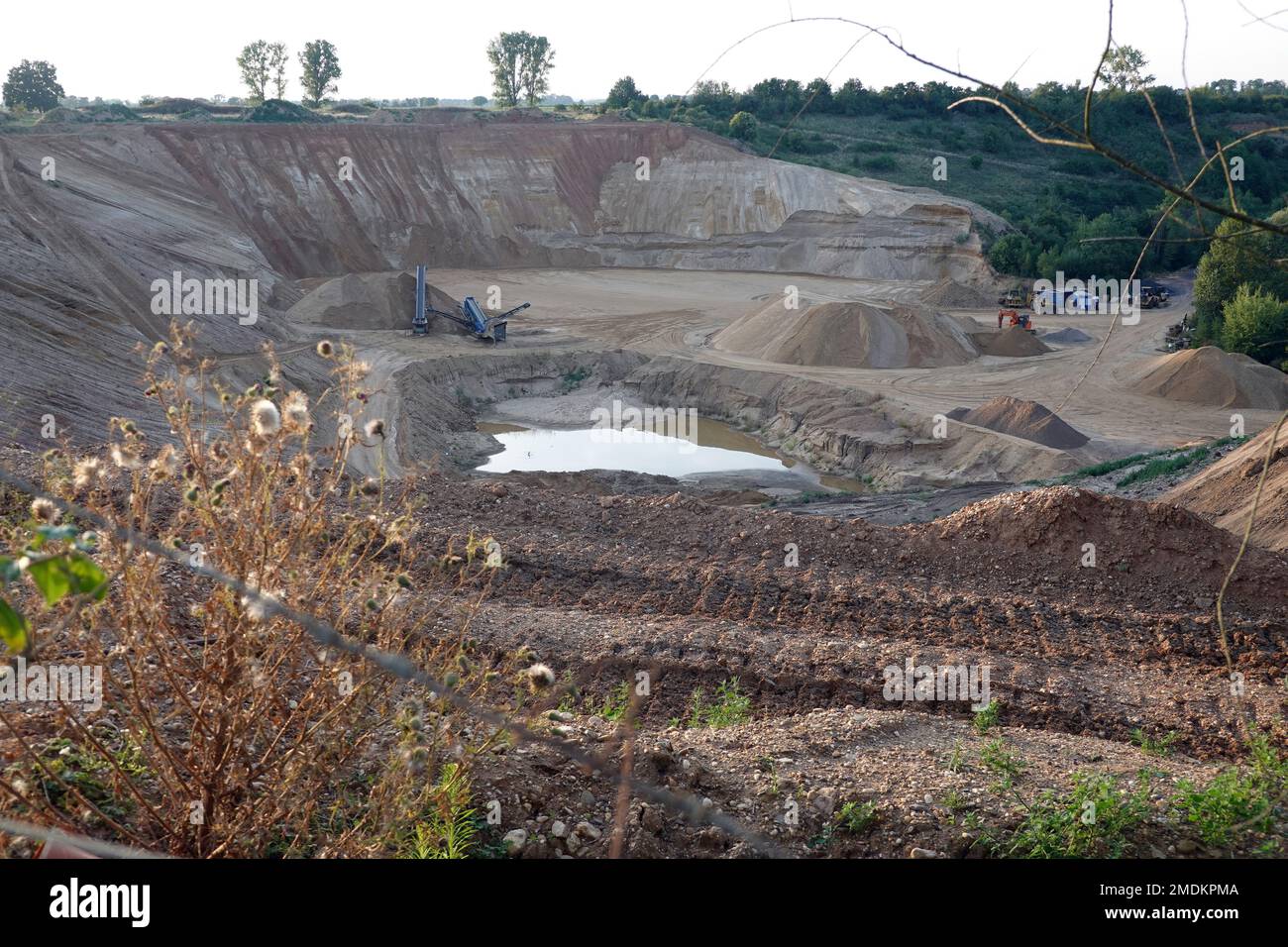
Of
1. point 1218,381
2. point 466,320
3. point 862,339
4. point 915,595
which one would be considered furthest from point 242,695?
point 466,320

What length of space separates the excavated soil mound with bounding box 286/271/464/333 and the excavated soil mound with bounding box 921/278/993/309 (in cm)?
1944

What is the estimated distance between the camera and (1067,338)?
3444 cm

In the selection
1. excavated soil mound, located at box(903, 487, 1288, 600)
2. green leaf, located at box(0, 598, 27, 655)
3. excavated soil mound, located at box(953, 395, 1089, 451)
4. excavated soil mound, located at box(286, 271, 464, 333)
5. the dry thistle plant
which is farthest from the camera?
excavated soil mound, located at box(286, 271, 464, 333)

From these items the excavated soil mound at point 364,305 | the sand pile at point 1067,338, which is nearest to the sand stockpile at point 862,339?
the sand pile at point 1067,338

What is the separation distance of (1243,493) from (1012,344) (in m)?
17.8

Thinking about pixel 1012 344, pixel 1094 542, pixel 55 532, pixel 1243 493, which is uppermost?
pixel 1012 344

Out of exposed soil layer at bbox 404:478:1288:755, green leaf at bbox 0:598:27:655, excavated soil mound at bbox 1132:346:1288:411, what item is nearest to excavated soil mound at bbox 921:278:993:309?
excavated soil mound at bbox 1132:346:1288:411

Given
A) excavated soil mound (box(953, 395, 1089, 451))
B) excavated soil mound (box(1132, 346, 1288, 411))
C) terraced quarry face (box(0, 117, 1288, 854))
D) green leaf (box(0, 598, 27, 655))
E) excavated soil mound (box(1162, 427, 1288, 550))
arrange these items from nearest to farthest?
green leaf (box(0, 598, 27, 655)), terraced quarry face (box(0, 117, 1288, 854)), excavated soil mound (box(1162, 427, 1288, 550)), excavated soil mound (box(953, 395, 1089, 451)), excavated soil mound (box(1132, 346, 1288, 411))

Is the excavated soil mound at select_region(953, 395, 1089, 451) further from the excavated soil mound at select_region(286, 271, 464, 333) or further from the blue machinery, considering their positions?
the excavated soil mound at select_region(286, 271, 464, 333)

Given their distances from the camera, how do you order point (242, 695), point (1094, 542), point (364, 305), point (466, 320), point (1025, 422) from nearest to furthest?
point (242, 695) → point (1094, 542) → point (1025, 422) → point (466, 320) → point (364, 305)

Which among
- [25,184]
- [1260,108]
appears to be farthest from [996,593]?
[1260,108]

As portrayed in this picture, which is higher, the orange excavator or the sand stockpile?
the orange excavator

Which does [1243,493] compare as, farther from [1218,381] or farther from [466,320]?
[466,320]

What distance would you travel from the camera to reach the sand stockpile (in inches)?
1206
